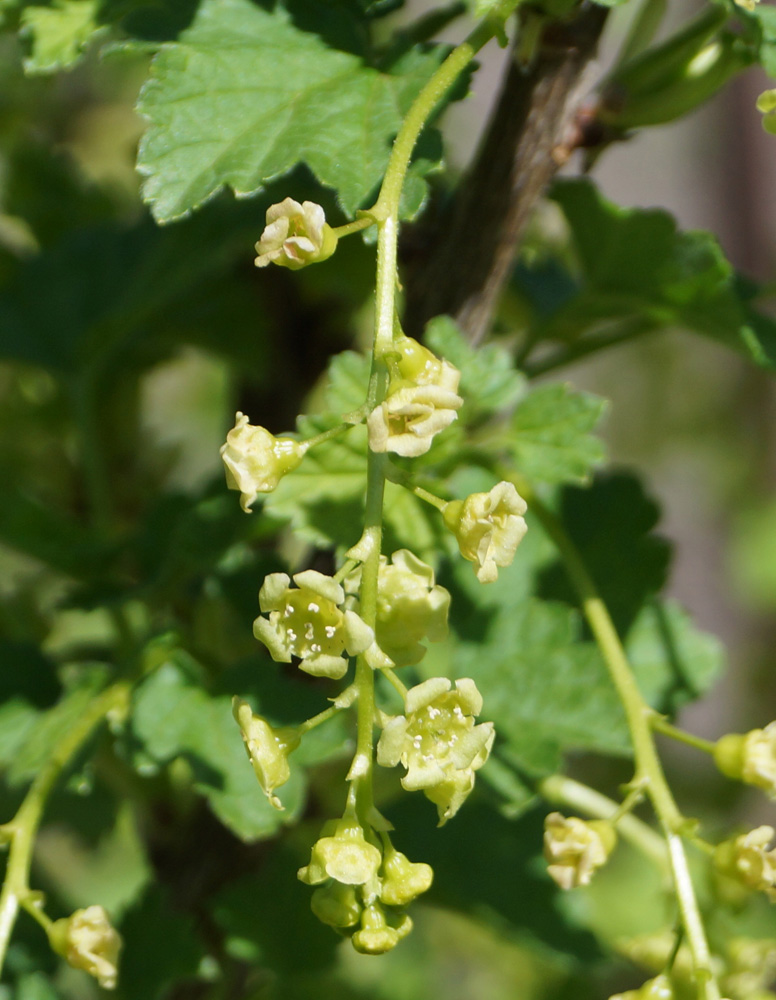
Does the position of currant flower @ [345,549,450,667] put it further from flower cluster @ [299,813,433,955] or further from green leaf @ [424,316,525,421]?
green leaf @ [424,316,525,421]

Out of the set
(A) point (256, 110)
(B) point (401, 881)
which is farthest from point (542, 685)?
(A) point (256, 110)

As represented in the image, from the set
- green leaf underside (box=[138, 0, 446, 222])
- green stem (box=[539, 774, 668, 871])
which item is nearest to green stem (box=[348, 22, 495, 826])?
green leaf underside (box=[138, 0, 446, 222])

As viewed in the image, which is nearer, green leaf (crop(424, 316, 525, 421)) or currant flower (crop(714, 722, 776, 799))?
currant flower (crop(714, 722, 776, 799))

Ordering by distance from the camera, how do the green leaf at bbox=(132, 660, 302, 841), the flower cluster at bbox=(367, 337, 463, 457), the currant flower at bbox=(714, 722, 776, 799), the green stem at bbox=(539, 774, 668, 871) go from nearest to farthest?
the flower cluster at bbox=(367, 337, 463, 457)
the currant flower at bbox=(714, 722, 776, 799)
the green leaf at bbox=(132, 660, 302, 841)
the green stem at bbox=(539, 774, 668, 871)

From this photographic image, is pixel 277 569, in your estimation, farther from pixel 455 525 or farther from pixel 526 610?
pixel 455 525

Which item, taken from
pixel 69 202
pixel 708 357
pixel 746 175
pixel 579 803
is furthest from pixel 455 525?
pixel 746 175

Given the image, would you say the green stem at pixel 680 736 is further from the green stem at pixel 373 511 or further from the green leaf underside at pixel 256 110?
the green leaf underside at pixel 256 110

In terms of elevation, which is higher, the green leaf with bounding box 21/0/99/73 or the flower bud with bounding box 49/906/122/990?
the green leaf with bounding box 21/0/99/73

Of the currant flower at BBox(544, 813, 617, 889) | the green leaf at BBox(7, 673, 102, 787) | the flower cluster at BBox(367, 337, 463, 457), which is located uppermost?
the flower cluster at BBox(367, 337, 463, 457)
